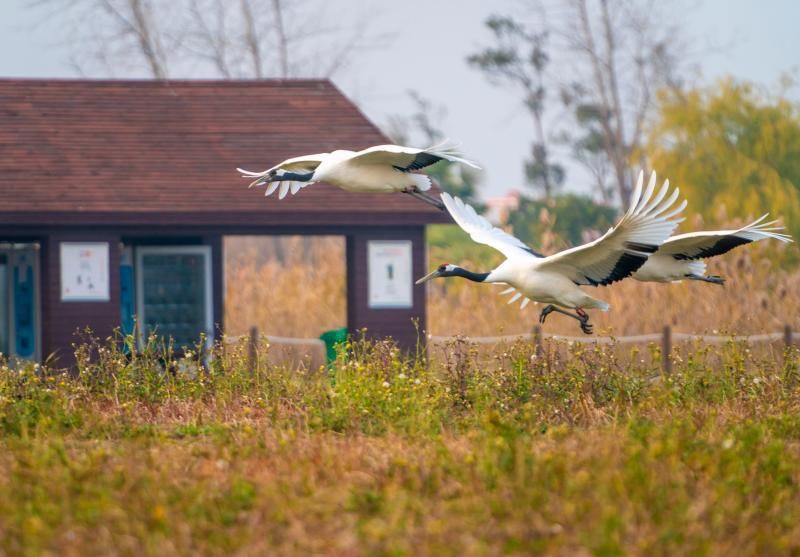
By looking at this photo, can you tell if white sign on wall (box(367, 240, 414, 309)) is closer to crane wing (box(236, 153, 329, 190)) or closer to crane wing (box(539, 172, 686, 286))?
crane wing (box(236, 153, 329, 190))

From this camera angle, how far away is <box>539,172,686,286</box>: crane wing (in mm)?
9884

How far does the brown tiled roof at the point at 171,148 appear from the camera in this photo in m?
17.4

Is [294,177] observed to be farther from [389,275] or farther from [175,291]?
[175,291]

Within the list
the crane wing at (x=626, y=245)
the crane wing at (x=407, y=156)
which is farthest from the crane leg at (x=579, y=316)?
the crane wing at (x=407, y=156)

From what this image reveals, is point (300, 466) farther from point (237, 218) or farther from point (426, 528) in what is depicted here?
point (237, 218)

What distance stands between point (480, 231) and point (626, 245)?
1955 mm

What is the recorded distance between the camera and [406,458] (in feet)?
27.0

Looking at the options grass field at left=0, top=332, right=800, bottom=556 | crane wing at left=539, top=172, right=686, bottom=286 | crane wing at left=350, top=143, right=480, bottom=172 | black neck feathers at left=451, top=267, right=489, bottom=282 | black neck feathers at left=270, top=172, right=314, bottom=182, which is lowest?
grass field at left=0, top=332, right=800, bottom=556

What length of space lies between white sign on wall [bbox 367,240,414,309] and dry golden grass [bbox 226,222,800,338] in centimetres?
172

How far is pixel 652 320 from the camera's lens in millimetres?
20797

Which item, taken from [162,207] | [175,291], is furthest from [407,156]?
[175,291]

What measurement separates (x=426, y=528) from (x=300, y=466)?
155 centimetres

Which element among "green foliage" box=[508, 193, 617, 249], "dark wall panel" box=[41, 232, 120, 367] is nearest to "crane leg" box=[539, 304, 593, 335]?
"dark wall panel" box=[41, 232, 120, 367]

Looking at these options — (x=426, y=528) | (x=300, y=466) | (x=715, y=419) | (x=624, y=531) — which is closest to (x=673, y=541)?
(x=624, y=531)
